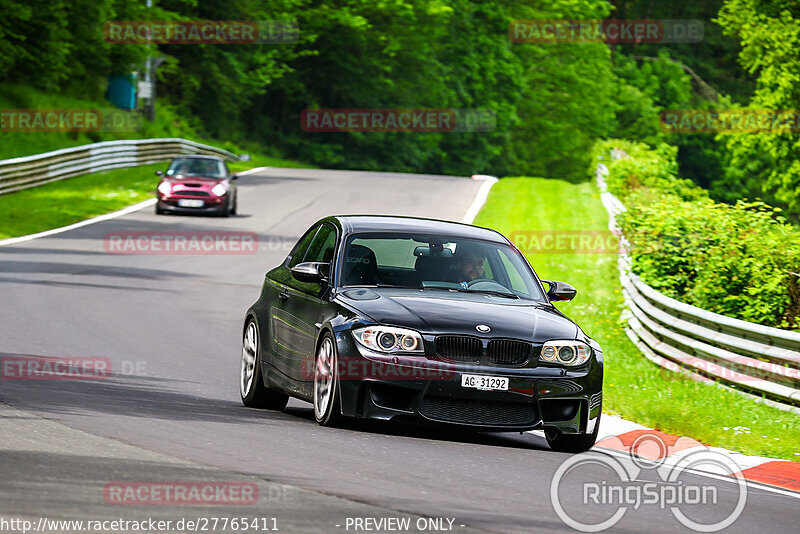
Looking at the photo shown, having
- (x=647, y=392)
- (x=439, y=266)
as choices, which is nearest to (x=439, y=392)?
(x=439, y=266)

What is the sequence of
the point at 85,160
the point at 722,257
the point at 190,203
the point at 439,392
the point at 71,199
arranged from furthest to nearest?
the point at 85,160 < the point at 71,199 < the point at 190,203 < the point at 722,257 < the point at 439,392

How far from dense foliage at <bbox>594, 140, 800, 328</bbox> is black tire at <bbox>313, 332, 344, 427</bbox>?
24.5 feet

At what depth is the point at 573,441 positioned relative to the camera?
31.9ft

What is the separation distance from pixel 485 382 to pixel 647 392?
439 centimetres

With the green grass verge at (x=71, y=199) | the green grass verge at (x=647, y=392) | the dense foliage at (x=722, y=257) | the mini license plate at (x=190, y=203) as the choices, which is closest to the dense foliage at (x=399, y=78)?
the green grass verge at (x=71, y=199)

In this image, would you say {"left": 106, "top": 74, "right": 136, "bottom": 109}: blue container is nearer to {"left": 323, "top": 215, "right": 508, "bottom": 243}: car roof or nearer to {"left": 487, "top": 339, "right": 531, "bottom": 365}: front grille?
{"left": 323, "top": 215, "right": 508, "bottom": 243}: car roof

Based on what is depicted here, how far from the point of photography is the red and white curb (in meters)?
9.50

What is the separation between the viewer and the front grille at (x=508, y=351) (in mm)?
9289

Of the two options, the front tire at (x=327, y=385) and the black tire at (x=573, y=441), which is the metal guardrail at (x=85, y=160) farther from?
the black tire at (x=573, y=441)

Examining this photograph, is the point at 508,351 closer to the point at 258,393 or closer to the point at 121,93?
the point at 258,393

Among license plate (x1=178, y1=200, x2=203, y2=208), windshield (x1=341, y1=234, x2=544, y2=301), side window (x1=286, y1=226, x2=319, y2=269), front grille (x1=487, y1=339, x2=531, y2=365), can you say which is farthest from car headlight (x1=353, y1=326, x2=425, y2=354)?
license plate (x1=178, y1=200, x2=203, y2=208)

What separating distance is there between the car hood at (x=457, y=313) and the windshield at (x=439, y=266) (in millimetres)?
225

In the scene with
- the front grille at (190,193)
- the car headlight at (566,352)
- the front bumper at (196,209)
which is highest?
the car headlight at (566,352)

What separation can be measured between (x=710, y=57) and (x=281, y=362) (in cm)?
9014
